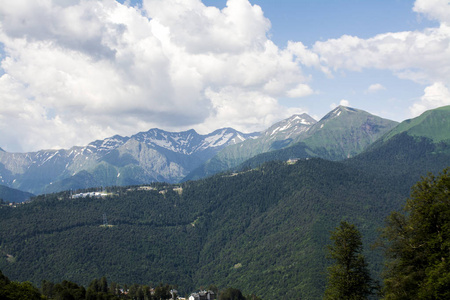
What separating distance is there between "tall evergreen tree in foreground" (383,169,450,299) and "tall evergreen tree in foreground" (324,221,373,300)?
323cm

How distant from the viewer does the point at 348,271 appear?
50719 millimetres

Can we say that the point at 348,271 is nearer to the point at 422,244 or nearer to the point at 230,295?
the point at 422,244


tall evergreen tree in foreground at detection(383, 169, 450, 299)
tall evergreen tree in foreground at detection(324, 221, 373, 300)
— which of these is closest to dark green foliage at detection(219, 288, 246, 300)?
tall evergreen tree in foreground at detection(324, 221, 373, 300)

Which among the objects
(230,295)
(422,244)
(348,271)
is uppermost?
(422,244)

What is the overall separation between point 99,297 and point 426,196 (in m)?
112

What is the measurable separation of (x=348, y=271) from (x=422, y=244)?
10.3 m

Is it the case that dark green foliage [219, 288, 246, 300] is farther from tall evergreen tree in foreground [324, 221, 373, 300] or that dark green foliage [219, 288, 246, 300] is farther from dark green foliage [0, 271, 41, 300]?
tall evergreen tree in foreground [324, 221, 373, 300]

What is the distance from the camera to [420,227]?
46344 millimetres

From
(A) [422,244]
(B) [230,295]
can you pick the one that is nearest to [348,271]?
(A) [422,244]

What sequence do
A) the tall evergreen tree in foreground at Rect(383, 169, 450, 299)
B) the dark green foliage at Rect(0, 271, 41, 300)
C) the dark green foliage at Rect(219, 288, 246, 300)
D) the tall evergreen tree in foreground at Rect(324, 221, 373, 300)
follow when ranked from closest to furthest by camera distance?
the tall evergreen tree in foreground at Rect(383, 169, 450, 299) → the tall evergreen tree in foreground at Rect(324, 221, 373, 300) → the dark green foliage at Rect(0, 271, 41, 300) → the dark green foliage at Rect(219, 288, 246, 300)

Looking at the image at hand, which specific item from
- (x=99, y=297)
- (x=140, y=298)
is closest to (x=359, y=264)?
(x=99, y=297)

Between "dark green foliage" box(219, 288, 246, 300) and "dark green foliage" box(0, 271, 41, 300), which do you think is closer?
"dark green foliage" box(0, 271, 41, 300)

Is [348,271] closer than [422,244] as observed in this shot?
No

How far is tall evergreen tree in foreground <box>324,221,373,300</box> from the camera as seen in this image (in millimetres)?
50156
